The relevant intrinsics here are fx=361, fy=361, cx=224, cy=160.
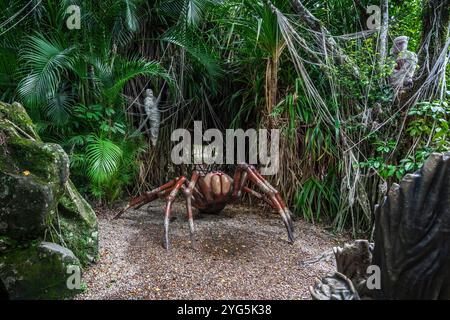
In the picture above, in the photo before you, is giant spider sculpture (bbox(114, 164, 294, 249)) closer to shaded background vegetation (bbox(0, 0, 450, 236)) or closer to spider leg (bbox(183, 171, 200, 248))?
spider leg (bbox(183, 171, 200, 248))

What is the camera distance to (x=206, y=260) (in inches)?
109

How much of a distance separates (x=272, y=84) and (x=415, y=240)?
2869 mm

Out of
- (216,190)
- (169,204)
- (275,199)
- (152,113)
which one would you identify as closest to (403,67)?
(275,199)

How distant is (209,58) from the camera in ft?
14.6

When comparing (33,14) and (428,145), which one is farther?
(33,14)

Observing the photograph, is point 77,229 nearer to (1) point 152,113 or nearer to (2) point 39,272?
(2) point 39,272

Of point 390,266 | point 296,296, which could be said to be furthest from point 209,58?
point 390,266

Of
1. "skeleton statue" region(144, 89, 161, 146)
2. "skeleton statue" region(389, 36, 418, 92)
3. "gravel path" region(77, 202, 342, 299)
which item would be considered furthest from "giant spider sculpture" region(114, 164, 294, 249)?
"skeleton statue" region(389, 36, 418, 92)

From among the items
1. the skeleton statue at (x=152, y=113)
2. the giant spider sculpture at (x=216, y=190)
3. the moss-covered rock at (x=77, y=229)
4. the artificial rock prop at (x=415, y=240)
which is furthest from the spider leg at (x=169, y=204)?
the skeleton statue at (x=152, y=113)

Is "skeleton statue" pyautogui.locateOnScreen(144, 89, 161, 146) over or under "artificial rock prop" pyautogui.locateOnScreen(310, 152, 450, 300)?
over

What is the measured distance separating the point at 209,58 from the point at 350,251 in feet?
10.5

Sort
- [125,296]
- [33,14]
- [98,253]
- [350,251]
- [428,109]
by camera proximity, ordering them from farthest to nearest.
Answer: [33,14], [428,109], [98,253], [125,296], [350,251]

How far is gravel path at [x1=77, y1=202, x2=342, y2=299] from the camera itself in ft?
7.61

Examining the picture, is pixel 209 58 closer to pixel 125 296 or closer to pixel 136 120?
pixel 136 120
